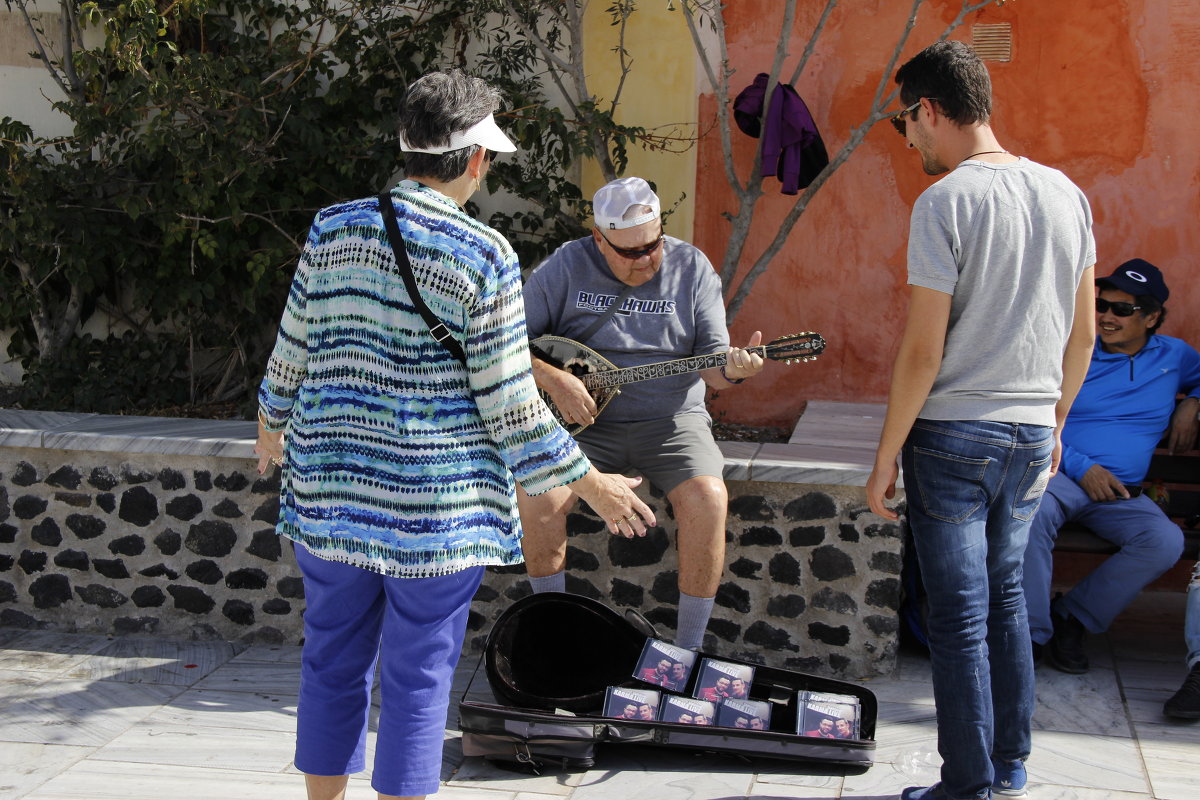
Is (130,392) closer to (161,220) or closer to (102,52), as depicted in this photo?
(161,220)

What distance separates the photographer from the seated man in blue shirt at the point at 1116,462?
12.5 feet

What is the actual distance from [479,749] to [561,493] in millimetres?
826

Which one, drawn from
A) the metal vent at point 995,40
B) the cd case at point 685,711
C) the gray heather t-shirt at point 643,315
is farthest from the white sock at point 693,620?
the metal vent at point 995,40

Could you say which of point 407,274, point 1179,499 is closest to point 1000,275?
point 407,274

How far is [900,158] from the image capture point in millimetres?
5117

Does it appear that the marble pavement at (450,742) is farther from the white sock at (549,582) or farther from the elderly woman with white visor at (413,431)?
the elderly woman with white visor at (413,431)

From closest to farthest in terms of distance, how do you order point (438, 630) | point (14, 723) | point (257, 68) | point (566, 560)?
1. point (438, 630)
2. point (14, 723)
3. point (566, 560)
4. point (257, 68)

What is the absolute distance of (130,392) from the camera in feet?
18.2

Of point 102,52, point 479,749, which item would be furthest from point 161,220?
point 479,749

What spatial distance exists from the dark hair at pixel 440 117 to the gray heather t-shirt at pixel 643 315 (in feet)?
4.96

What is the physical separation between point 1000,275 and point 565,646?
168cm

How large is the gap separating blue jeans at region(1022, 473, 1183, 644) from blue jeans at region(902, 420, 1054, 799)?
1041mm

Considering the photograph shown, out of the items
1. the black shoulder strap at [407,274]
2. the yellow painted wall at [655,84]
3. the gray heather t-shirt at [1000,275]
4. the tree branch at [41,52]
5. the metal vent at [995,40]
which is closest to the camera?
the black shoulder strap at [407,274]

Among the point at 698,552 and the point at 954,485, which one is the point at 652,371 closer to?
the point at 698,552
